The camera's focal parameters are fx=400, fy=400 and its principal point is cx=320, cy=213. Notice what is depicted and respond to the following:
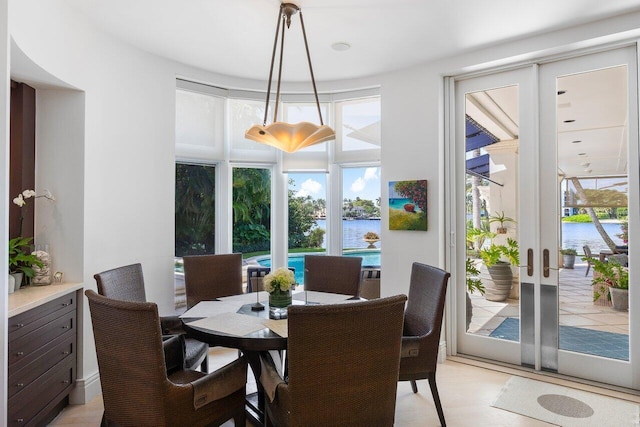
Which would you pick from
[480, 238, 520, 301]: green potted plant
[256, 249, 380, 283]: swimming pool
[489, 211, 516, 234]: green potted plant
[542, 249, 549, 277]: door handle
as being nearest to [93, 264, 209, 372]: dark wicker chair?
[256, 249, 380, 283]: swimming pool

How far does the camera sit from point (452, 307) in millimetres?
3799

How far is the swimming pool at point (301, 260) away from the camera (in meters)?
4.44

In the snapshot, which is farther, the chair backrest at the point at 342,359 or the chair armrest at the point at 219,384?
the chair armrest at the point at 219,384

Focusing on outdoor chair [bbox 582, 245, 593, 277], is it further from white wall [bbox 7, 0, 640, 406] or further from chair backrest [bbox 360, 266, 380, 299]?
chair backrest [bbox 360, 266, 380, 299]

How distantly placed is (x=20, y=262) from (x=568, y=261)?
411 centimetres

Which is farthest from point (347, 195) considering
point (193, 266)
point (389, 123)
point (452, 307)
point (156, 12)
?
point (156, 12)

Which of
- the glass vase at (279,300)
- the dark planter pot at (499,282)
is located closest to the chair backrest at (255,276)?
the glass vase at (279,300)

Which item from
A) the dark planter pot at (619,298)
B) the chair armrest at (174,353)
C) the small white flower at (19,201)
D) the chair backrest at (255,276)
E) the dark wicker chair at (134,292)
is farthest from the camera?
the chair backrest at (255,276)

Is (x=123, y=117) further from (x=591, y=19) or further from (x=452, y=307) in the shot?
(x=591, y=19)

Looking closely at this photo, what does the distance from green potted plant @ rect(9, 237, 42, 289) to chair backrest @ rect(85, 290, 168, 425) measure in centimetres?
108

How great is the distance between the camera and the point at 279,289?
256 centimetres

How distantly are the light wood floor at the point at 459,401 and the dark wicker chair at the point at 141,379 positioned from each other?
90 cm

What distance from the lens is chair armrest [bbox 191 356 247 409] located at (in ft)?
6.16

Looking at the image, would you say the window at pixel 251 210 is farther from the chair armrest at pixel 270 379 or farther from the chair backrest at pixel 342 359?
the chair backrest at pixel 342 359
